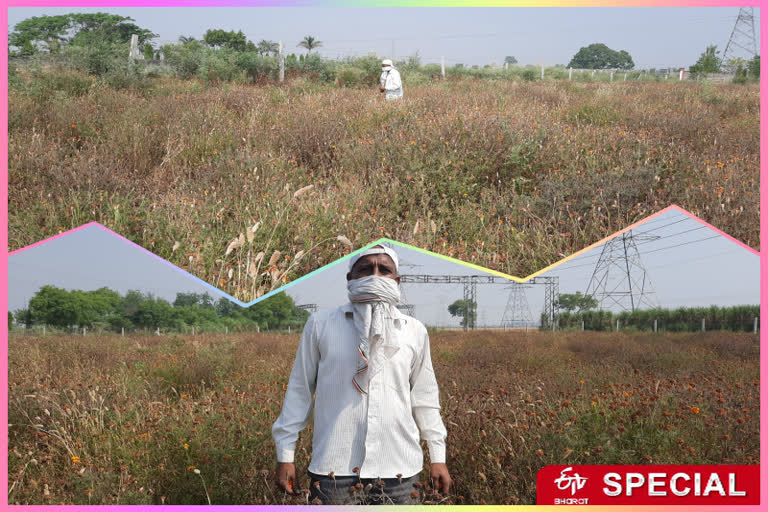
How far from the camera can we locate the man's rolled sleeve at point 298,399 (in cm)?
248

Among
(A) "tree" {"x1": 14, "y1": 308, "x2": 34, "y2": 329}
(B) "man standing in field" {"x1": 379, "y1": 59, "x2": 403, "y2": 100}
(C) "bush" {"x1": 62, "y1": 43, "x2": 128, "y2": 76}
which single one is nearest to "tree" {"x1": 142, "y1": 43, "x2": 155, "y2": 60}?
(C) "bush" {"x1": 62, "y1": 43, "x2": 128, "y2": 76}

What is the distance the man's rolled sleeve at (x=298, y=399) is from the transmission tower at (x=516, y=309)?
1.18 m

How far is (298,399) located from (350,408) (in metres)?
0.22

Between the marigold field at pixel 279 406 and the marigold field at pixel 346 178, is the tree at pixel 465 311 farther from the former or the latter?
the marigold field at pixel 346 178

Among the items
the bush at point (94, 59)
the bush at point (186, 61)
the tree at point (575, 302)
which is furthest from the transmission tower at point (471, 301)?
the bush at point (186, 61)

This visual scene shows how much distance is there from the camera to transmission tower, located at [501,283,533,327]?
3.27 metres

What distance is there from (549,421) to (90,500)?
2341 mm

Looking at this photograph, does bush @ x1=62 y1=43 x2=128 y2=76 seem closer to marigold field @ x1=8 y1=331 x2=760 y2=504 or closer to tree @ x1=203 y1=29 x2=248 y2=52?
tree @ x1=203 y1=29 x2=248 y2=52

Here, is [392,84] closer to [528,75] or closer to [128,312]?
[128,312]

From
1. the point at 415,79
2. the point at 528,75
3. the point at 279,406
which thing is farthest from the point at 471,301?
the point at 528,75

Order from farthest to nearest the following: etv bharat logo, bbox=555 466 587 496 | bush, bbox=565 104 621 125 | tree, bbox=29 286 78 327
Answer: bush, bbox=565 104 621 125, tree, bbox=29 286 78 327, etv bharat logo, bbox=555 466 587 496

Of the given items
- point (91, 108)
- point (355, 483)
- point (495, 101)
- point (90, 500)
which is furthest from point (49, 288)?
point (495, 101)

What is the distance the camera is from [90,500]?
3014mm

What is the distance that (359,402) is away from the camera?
253cm
